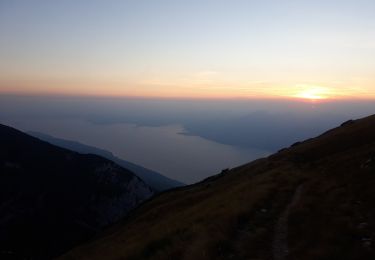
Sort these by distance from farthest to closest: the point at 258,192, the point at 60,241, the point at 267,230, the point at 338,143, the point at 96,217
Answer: the point at 96,217
the point at 60,241
the point at 338,143
the point at 258,192
the point at 267,230

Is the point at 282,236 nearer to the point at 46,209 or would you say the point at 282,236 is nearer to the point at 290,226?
the point at 290,226

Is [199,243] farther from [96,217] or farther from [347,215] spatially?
[96,217]

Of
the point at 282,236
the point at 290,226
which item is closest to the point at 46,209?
the point at 290,226

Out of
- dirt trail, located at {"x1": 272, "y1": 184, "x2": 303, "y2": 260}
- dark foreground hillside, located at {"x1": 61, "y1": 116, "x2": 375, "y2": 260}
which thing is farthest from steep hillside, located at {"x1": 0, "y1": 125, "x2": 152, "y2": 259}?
dirt trail, located at {"x1": 272, "y1": 184, "x2": 303, "y2": 260}

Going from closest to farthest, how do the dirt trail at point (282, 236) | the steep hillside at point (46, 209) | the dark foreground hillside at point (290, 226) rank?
the dirt trail at point (282, 236) → the dark foreground hillside at point (290, 226) → the steep hillside at point (46, 209)

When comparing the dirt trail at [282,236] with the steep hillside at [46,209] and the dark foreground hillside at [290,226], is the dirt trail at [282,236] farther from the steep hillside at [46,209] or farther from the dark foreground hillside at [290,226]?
the steep hillside at [46,209]

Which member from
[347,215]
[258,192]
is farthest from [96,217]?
[347,215]

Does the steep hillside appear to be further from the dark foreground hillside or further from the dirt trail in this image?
the dirt trail

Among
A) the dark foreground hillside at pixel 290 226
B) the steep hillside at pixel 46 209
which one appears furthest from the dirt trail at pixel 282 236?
the steep hillside at pixel 46 209
